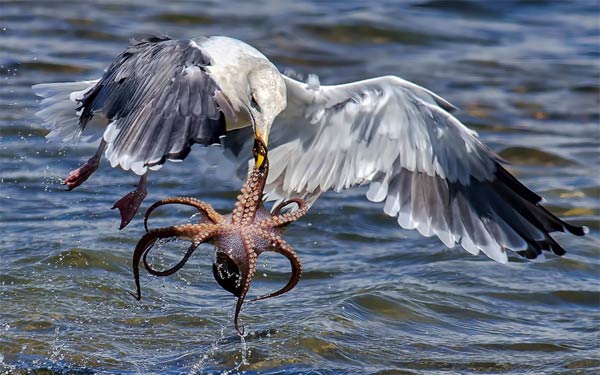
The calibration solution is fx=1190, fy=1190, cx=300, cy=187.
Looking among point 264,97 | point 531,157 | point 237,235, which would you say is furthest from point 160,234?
point 531,157

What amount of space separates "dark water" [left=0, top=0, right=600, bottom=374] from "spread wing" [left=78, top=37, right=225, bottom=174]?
1.08 metres

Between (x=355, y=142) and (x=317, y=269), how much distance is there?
121 centimetres

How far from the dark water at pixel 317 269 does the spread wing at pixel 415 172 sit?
498 millimetres

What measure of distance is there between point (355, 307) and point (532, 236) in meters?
1.02

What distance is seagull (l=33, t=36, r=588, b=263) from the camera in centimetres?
523

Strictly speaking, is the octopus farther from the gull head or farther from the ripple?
the ripple

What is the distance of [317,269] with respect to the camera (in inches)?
269

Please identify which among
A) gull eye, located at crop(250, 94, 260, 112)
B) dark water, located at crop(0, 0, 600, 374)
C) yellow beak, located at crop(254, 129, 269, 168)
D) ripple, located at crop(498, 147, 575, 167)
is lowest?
dark water, located at crop(0, 0, 600, 374)

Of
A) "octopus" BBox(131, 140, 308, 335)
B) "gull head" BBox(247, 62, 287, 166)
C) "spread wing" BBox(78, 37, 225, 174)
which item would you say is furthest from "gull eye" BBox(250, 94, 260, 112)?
"octopus" BBox(131, 140, 308, 335)

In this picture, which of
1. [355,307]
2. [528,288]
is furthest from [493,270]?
[355,307]

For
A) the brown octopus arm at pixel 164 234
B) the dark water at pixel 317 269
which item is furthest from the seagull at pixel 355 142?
the brown octopus arm at pixel 164 234

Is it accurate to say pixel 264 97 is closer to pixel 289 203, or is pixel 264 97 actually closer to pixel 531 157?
pixel 289 203

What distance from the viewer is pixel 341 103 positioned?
A: 18.6 ft

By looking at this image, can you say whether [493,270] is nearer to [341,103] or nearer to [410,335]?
[410,335]
